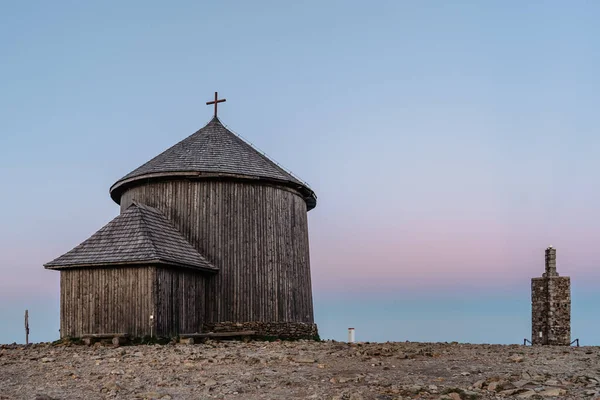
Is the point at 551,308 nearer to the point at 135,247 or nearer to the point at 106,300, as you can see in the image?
the point at 135,247

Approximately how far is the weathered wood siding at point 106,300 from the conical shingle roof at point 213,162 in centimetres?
502

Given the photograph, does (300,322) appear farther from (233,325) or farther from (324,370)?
(324,370)

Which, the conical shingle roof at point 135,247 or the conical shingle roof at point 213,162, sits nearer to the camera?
the conical shingle roof at point 135,247

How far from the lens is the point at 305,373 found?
48.5ft

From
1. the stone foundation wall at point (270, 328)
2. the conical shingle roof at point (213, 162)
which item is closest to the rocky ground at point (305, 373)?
the stone foundation wall at point (270, 328)

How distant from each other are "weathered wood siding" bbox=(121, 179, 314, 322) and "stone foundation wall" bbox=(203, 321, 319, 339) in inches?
8.2

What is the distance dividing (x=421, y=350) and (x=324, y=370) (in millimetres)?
4119

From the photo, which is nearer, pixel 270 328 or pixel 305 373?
pixel 305 373

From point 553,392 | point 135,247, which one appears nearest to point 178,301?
point 135,247

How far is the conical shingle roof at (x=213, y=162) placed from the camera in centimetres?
2714

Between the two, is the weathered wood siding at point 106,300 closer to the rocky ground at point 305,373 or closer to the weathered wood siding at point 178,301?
the weathered wood siding at point 178,301

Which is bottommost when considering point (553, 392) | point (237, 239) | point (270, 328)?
point (270, 328)

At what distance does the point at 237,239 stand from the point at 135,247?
4685mm

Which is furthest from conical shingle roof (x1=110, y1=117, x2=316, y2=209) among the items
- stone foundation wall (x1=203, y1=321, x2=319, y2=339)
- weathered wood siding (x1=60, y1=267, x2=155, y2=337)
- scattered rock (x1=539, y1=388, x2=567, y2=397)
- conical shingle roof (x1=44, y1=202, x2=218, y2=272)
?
scattered rock (x1=539, y1=388, x2=567, y2=397)
